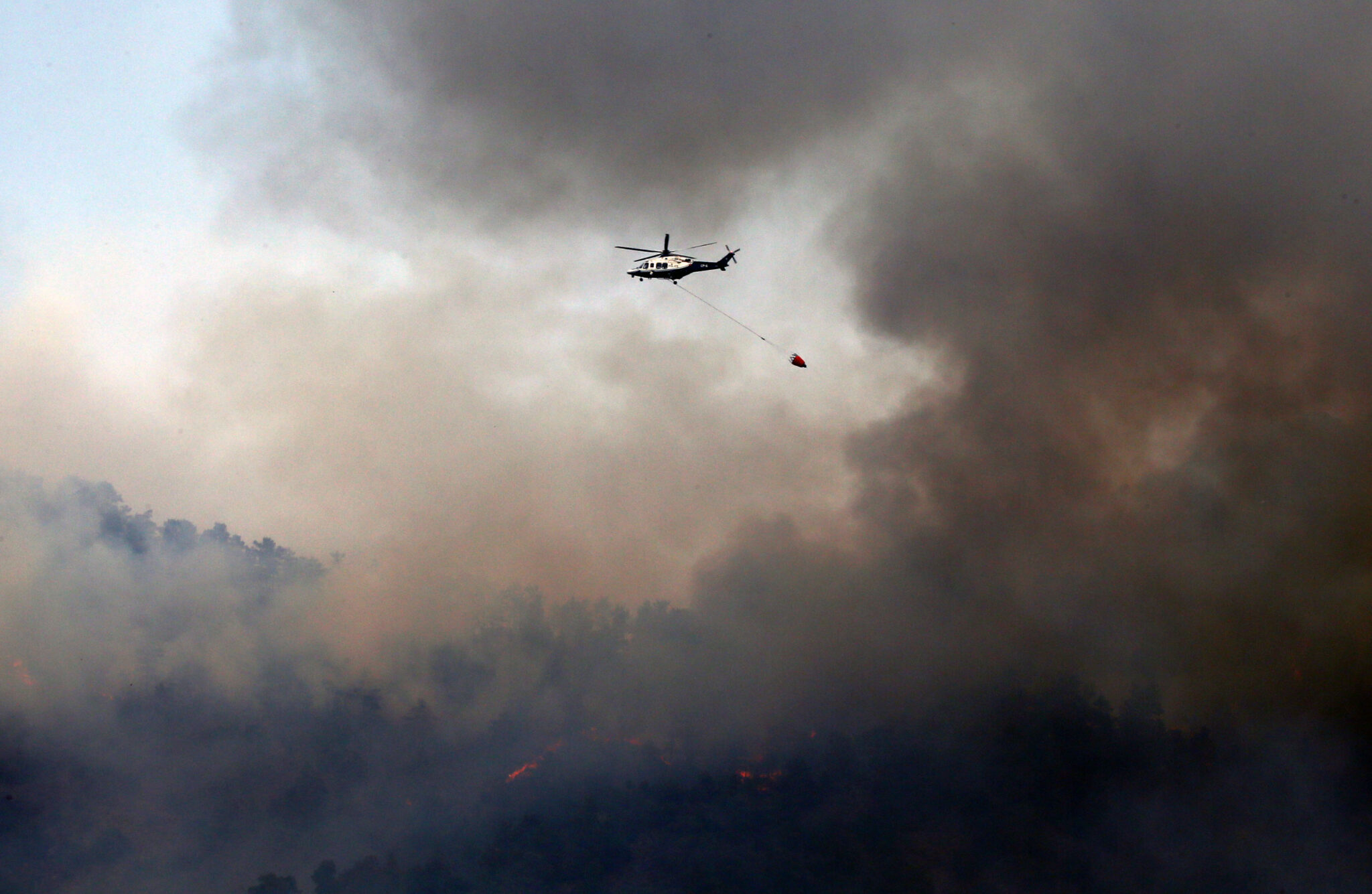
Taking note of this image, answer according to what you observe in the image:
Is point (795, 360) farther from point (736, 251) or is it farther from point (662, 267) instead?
point (662, 267)

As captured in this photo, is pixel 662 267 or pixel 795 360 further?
pixel 662 267

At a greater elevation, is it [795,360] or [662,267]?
[662,267]

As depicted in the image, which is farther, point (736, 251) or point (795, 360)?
point (736, 251)

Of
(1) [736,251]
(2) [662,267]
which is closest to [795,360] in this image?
(1) [736,251]

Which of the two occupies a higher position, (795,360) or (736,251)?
(736,251)
